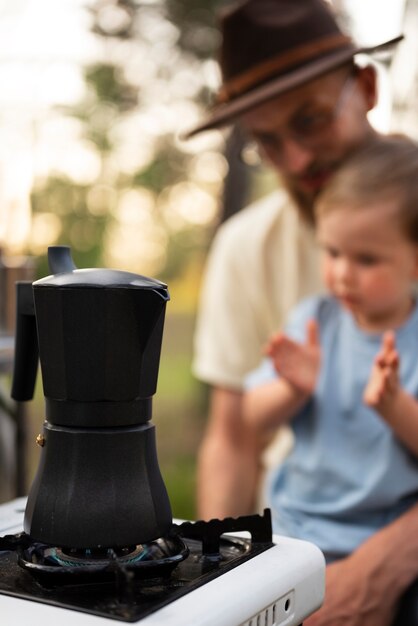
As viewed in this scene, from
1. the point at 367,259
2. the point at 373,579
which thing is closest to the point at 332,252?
the point at 367,259

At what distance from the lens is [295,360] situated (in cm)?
158

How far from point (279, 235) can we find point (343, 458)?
79 cm

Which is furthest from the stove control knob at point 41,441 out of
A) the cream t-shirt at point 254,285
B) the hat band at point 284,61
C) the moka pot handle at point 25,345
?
the cream t-shirt at point 254,285

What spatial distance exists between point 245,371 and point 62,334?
1415mm

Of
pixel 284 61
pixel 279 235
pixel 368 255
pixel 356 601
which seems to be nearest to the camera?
pixel 356 601

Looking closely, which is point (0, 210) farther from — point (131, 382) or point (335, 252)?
point (131, 382)

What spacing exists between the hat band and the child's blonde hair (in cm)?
29

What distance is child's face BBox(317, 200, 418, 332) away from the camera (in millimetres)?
1534

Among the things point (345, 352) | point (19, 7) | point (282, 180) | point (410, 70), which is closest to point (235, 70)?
point (282, 180)

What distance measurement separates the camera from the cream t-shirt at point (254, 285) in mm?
2189

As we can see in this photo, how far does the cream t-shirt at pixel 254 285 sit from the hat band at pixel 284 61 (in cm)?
42

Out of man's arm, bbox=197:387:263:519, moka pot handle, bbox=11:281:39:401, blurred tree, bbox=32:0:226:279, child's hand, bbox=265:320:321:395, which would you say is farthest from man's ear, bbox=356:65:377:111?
blurred tree, bbox=32:0:226:279

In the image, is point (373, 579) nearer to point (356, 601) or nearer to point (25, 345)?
point (356, 601)

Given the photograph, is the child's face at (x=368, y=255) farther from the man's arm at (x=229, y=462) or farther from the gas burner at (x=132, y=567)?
the gas burner at (x=132, y=567)
